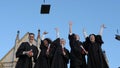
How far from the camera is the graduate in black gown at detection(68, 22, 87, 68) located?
29.7ft

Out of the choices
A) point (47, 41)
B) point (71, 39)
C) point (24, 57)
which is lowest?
point (24, 57)

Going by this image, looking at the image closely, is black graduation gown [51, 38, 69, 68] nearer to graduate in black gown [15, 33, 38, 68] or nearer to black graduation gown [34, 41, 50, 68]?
black graduation gown [34, 41, 50, 68]

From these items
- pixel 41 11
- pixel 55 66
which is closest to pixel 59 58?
pixel 55 66

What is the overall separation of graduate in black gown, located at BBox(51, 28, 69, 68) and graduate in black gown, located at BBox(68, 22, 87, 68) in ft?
0.72

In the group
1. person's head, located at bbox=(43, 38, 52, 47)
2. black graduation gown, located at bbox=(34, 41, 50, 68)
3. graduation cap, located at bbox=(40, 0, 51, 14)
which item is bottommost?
black graduation gown, located at bbox=(34, 41, 50, 68)

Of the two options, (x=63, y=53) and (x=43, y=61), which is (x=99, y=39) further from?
(x=43, y=61)

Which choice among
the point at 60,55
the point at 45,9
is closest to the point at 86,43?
the point at 60,55

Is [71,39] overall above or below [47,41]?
above

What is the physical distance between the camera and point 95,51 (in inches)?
359

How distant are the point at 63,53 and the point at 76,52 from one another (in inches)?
16.0

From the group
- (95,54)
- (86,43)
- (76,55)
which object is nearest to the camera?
(95,54)

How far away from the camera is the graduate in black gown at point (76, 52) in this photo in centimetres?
904

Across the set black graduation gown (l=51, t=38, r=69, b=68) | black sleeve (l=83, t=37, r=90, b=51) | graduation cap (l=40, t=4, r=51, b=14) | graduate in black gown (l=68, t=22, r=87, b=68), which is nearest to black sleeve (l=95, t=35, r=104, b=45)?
black sleeve (l=83, t=37, r=90, b=51)

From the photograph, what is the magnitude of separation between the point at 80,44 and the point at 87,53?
→ 360 mm
